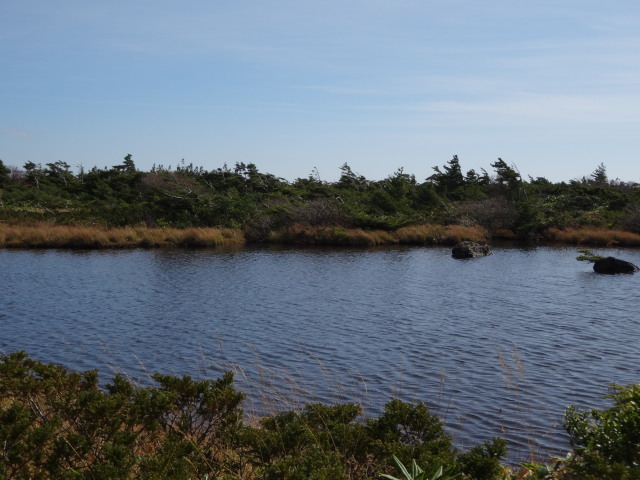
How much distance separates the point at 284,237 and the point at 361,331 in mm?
28128

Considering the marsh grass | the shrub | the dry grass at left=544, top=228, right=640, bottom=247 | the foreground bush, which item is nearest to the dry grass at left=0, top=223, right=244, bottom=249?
the dry grass at left=544, top=228, right=640, bottom=247

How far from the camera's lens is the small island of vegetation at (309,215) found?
144 ft

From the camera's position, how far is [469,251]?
38.3 meters

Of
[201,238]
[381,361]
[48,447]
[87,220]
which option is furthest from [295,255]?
[48,447]

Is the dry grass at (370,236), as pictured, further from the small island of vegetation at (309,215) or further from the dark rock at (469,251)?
the dark rock at (469,251)

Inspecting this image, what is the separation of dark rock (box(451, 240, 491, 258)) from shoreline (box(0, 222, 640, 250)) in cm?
452

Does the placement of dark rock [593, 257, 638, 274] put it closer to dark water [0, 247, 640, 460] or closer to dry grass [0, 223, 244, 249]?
dark water [0, 247, 640, 460]

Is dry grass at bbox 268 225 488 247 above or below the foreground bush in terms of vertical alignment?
above

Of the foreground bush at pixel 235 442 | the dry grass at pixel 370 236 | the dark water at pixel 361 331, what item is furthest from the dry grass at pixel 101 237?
the foreground bush at pixel 235 442

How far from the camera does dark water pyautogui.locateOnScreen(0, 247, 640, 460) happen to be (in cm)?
1281

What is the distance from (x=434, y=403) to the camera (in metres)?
12.5

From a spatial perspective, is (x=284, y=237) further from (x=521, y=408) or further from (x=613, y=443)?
(x=613, y=443)

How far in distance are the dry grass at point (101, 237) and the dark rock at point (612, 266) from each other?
23136 millimetres

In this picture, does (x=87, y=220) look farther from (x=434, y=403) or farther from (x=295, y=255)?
(x=434, y=403)
